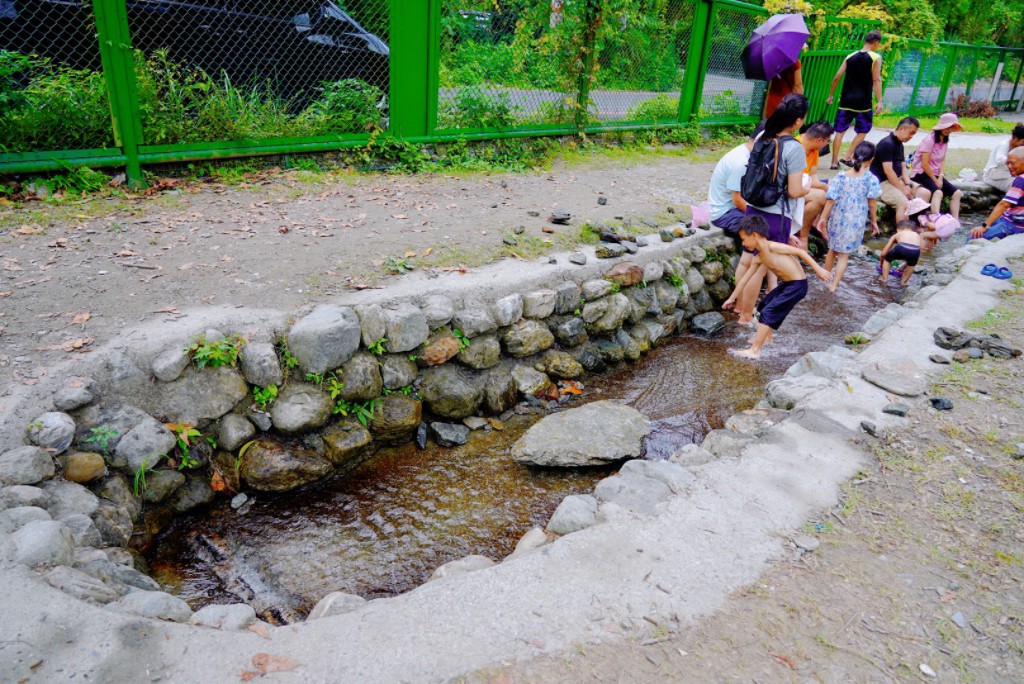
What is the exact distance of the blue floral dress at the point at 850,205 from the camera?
20.9 ft

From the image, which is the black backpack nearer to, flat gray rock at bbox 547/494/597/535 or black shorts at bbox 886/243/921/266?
black shorts at bbox 886/243/921/266

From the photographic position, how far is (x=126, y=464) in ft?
11.2

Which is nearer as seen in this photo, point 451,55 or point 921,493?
point 921,493

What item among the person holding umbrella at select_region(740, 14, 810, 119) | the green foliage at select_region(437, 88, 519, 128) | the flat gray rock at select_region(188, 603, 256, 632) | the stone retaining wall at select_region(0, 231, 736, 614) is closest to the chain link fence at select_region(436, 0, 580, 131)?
the green foliage at select_region(437, 88, 519, 128)

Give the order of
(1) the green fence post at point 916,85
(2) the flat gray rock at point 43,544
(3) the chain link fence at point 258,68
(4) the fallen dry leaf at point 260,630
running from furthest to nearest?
(1) the green fence post at point 916,85 → (3) the chain link fence at point 258,68 → (2) the flat gray rock at point 43,544 → (4) the fallen dry leaf at point 260,630

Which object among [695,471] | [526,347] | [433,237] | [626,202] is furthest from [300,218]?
[695,471]

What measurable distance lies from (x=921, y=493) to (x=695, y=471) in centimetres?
99

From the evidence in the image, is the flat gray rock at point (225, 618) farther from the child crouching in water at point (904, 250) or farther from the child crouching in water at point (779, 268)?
the child crouching in water at point (904, 250)

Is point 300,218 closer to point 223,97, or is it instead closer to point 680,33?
point 223,97

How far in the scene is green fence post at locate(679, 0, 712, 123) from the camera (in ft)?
32.2

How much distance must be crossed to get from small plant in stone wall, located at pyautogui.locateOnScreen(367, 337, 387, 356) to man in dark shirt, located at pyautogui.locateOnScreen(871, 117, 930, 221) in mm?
5752

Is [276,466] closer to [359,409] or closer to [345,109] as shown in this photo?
[359,409]

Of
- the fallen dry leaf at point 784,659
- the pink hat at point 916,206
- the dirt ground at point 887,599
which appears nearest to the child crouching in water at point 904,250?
the pink hat at point 916,206

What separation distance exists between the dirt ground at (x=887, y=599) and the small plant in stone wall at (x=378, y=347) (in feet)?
8.07
